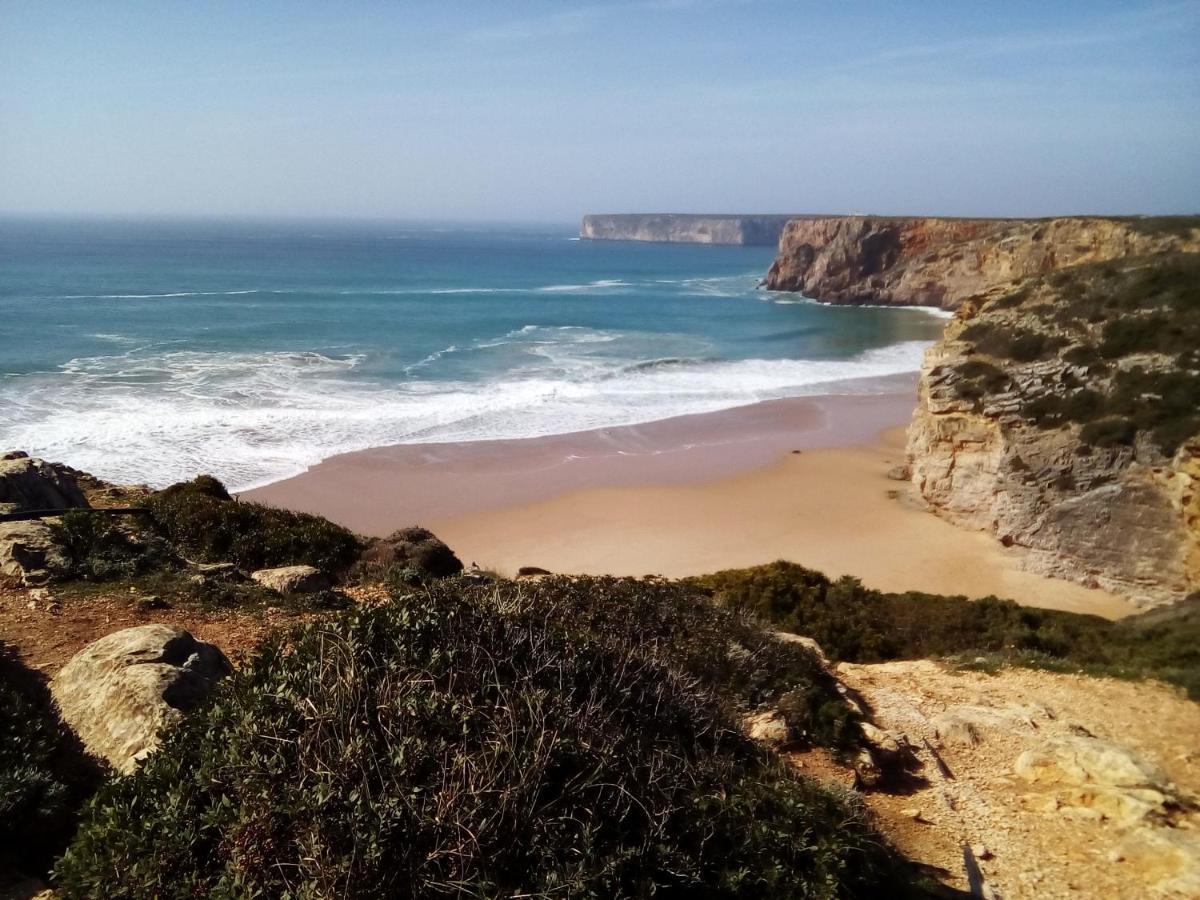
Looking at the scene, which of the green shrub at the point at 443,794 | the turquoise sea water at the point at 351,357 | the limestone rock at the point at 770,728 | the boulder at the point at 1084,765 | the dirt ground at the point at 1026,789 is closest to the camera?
the green shrub at the point at 443,794

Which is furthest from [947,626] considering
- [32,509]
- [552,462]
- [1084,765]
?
[552,462]

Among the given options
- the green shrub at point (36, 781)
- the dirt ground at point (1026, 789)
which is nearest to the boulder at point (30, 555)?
the green shrub at point (36, 781)

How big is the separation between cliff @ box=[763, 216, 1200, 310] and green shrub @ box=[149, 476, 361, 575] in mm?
46188

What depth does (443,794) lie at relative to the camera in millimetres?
3418

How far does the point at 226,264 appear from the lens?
76.7 meters

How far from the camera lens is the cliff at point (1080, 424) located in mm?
15758

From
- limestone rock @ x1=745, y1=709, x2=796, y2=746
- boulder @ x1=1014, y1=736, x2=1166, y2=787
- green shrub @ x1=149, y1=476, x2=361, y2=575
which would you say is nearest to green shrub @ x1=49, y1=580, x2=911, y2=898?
limestone rock @ x1=745, y1=709, x2=796, y2=746

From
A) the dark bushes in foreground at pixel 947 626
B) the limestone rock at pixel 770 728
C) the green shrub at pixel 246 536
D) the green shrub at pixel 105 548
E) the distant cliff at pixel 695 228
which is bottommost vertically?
the dark bushes in foreground at pixel 947 626

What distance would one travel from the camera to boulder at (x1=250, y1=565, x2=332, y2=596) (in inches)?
349

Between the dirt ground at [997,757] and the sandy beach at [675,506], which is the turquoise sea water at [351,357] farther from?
the dirt ground at [997,757]

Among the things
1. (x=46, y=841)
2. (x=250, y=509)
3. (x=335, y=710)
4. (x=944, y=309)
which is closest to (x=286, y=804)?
(x=335, y=710)

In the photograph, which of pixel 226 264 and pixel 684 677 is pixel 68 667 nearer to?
pixel 684 677

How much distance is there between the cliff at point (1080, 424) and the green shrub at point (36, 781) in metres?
17.5

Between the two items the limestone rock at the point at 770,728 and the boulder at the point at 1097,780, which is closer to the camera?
the boulder at the point at 1097,780
